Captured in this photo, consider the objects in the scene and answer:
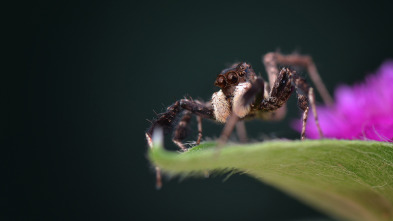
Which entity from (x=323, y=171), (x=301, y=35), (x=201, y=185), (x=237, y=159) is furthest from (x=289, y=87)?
(x=301, y=35)

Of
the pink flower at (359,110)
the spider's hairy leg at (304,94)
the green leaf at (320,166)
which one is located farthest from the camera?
the pink flower at (359,110)

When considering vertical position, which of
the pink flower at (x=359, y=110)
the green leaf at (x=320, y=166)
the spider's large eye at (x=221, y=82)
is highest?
the spider's large eye at (x=221, y=82)

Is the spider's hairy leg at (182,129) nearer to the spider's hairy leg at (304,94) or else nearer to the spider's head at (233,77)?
the spider's head at (233,77)

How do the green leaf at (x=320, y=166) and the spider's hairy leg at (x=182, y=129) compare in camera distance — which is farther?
the spider's hairy leg at (x=182, y=129)

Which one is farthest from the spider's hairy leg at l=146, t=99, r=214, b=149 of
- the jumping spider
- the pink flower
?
the pink flower

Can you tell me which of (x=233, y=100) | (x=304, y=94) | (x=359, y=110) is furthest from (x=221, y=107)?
(x=359, y=110)

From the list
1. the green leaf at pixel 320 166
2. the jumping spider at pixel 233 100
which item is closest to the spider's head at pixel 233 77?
the jumping spider at pixel 233 100

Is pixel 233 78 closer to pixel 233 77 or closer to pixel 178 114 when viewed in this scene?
pixel 233 77
